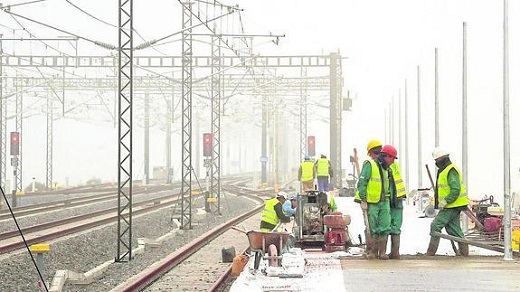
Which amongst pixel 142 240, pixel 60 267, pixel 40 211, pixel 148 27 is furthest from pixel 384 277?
pixel 148 27

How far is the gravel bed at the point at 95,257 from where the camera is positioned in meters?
15.9

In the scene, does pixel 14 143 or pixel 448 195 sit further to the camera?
pixel 14 143

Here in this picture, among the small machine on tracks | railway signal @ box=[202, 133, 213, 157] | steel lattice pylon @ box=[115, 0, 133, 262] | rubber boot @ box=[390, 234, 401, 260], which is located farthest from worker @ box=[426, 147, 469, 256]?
railway signal @ box=[202, 133, 213, 157]

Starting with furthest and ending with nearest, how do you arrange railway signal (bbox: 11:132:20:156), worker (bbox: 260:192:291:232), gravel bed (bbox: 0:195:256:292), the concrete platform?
railway signal (bbox: 11:132:20:156)
worker (bbox: 260:192:291:232)
gravel bed (bbox: 0:195:256:292)
the concrete platform

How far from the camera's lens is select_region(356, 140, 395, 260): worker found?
12.7m

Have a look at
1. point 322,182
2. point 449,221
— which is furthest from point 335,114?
point 449,221

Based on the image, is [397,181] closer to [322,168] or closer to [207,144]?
[322,168]

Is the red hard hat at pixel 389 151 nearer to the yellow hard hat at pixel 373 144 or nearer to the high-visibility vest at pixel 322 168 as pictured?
the yellow hard hat at pixel 373 144

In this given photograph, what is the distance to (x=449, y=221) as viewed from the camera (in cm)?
1341

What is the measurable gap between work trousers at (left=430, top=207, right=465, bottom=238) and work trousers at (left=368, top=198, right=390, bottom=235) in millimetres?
885

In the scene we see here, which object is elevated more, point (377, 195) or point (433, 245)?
point (377, 195)

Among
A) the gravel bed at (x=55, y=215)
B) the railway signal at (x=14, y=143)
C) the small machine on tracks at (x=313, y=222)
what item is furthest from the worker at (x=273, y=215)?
the railway signal at (x=14, y=143)

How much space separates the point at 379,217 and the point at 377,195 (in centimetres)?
39

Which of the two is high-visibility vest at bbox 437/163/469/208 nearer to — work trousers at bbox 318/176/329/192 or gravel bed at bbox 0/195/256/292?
gravel bed at bbox 0/195/256/292
